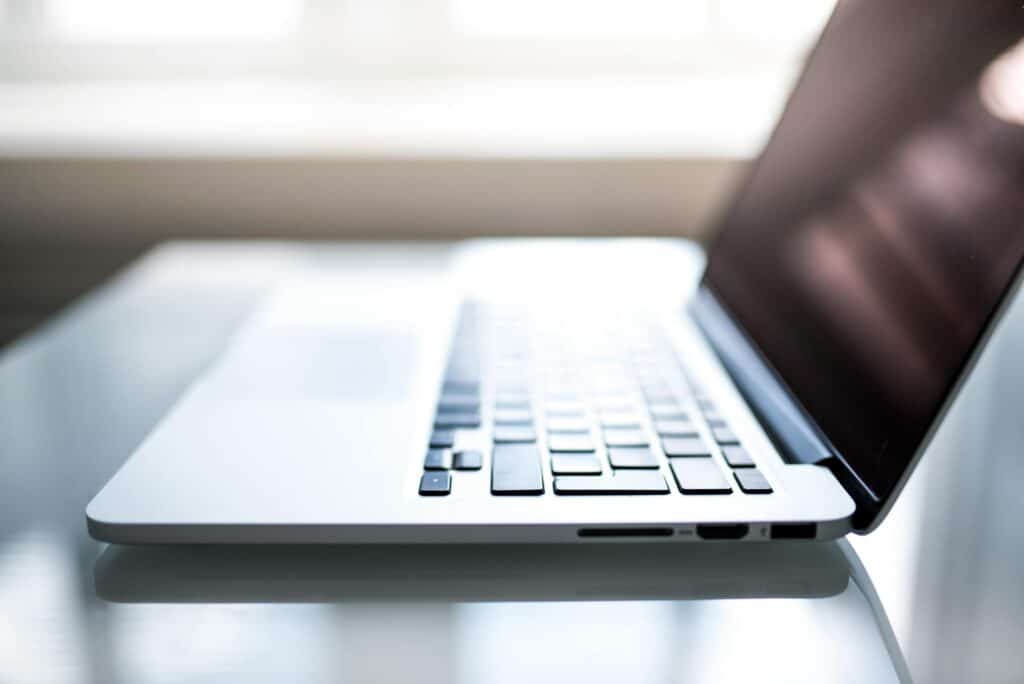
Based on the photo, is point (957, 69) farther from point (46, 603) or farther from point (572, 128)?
point (572, 128)

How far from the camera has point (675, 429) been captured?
1.45 ft

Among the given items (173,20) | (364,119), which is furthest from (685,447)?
(173,20)

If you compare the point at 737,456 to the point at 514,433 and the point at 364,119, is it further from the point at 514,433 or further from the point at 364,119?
the point at 364,119

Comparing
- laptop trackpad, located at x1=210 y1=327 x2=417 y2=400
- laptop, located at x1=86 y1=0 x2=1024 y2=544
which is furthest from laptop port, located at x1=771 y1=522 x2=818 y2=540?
laptop trackpad, located at x1=210 y1=327 x2=417 y2=400

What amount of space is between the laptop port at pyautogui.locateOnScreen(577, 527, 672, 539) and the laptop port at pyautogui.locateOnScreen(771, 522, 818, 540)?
40mm

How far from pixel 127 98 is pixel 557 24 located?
0.59 meters

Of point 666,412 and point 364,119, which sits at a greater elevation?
point 666,412

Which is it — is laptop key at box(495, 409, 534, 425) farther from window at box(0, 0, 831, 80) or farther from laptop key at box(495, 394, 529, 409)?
window at box(0, 0, 831, 80)

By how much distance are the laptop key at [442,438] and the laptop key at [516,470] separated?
0.02m

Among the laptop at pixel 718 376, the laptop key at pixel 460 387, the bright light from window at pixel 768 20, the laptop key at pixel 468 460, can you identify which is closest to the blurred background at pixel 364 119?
the bright light from window at pixel 768 20

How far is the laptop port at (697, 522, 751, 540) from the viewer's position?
0.36 meters

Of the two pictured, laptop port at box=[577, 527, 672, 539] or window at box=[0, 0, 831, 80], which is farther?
window at box=[0, 0, 831, 80]

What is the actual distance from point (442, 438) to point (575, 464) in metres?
0.06

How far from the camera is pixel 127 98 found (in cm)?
132
